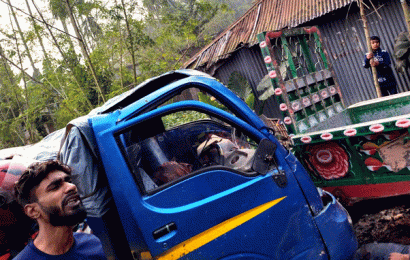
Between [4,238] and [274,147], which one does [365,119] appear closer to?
[274,147]

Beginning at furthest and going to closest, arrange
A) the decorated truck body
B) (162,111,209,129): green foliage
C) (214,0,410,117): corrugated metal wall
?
(214,0,410,117): corrugated metal wall → (162,111,209,129): green foliage → the decorated truck body

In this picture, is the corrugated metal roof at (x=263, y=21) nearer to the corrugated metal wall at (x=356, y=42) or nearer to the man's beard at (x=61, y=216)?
the corrugated metal wall at (x=356, y=42)

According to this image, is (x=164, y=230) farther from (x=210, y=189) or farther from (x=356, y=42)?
(x=356, y=42)

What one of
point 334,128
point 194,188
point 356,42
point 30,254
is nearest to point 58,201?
point 30,254

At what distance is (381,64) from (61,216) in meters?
6.09

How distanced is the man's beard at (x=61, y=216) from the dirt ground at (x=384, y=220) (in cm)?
265

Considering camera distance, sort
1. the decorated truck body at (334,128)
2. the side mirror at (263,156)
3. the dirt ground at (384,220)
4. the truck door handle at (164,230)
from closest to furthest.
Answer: the truck door handle at (164,230)
the side mirror at (263,156)
the decorated truck body at (334,128)
the dirt ground at (384,220)

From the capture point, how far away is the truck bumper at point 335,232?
95.0 inches

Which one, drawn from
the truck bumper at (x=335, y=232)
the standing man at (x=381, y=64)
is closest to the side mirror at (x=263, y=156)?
the truck bumper at (x=335, y=232)

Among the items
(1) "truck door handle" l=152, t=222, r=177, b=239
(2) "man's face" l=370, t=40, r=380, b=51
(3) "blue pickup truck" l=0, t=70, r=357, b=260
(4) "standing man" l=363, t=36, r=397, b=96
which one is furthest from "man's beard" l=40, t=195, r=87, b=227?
(2) "man's face" l=370, t=40, r=380, b=51

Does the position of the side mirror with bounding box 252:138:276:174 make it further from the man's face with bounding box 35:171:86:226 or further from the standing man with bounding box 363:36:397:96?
the standing man with bounding box 363:36:397:96

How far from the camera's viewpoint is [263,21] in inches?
401

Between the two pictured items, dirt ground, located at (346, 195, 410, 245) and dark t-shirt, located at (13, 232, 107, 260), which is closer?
dark t-shirt, located at (13, 232, 107, 260)

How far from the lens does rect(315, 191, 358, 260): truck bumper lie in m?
2.41
